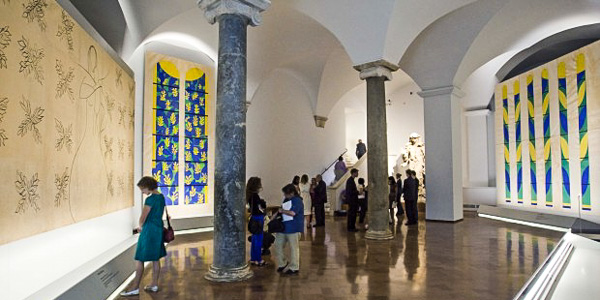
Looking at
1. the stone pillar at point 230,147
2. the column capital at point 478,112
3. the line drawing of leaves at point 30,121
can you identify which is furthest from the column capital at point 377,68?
the column capital at point 478,112

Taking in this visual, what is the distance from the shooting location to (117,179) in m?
7.18

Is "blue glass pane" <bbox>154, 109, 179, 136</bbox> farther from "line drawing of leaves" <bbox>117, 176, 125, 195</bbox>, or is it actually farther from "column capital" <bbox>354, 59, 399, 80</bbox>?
"column capital" <bbox>354, 59, 399, 80</bbox>

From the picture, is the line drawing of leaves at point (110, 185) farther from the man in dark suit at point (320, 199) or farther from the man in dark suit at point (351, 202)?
the man in dark suit at point (351, 202)

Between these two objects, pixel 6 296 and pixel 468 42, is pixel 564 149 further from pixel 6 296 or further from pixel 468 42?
pixel 6 296

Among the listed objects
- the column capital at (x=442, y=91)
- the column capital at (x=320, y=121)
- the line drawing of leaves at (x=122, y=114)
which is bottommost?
the line drawing of leaves at (x=122, y=114)

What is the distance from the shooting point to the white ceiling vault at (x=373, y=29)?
27.4 ft

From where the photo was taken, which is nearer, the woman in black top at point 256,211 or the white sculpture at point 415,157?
the woman in black top at point 256,211

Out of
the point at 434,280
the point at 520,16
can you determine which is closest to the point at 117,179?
the point at 434,280

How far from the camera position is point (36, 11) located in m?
4.12

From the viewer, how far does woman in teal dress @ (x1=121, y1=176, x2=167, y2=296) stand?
4594mm

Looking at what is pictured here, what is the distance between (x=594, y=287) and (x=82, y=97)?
7.40 m

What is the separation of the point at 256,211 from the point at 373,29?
16.2 feet

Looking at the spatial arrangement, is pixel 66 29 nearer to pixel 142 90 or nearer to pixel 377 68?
pixel 142 90

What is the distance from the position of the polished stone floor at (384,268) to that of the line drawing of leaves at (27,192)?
5.20 ft
